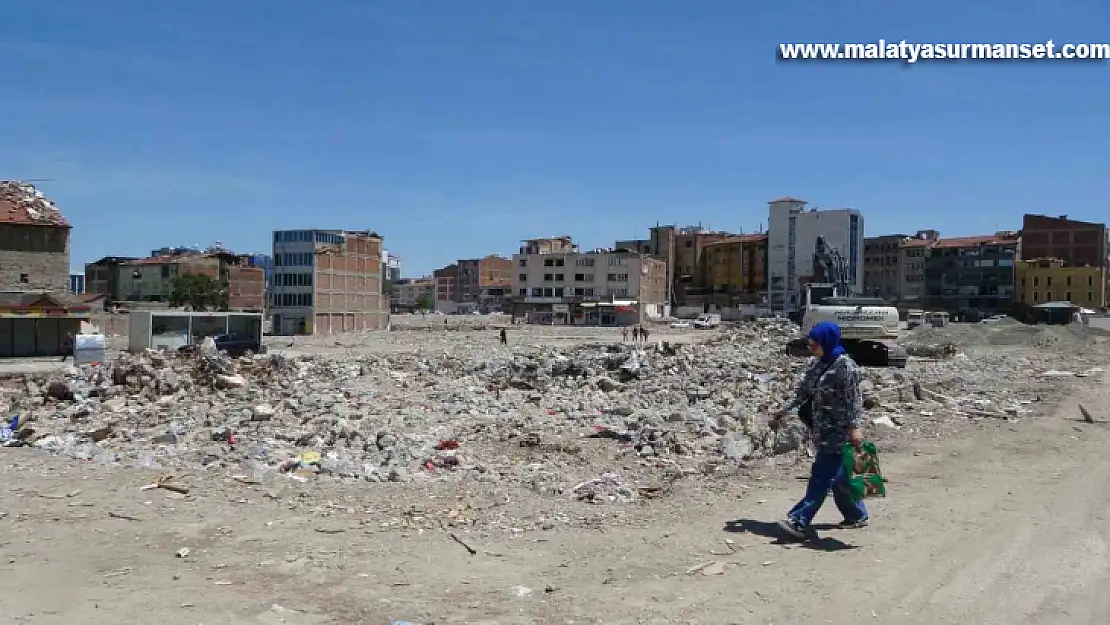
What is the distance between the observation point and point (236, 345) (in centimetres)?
3288

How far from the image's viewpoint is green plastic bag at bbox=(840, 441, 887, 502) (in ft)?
21.5

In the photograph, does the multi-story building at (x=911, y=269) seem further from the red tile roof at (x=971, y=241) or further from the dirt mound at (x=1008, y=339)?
the dirt mound at (x=1008, y=339)

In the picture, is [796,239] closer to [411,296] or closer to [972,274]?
[972,274]

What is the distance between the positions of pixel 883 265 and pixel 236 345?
103 metres

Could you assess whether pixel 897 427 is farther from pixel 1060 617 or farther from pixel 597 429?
pixel 1060 617

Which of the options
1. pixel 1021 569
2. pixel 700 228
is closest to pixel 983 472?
pixel 1021 569

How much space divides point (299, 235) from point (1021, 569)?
3132 inches

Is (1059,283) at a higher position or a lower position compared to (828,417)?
higher

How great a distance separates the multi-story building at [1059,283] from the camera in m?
94.6

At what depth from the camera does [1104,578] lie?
5449 mm

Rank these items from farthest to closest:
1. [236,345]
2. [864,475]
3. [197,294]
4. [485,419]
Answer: [197,294] < [236,345] < [485,419] < [864,475]

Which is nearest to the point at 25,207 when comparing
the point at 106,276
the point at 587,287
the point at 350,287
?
the point at 350,287

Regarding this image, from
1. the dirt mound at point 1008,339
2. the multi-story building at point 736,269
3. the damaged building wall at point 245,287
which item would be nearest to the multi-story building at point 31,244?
the dirt mound at point 1008,339

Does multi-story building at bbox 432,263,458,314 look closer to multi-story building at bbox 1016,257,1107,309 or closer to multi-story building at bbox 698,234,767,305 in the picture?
multi-story building at bbox 698,234,767,305
